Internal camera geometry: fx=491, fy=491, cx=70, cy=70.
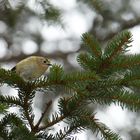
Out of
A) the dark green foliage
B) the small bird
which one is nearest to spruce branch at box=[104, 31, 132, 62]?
the dark green foliage

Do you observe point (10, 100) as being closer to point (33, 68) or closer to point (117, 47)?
point (33, 68)

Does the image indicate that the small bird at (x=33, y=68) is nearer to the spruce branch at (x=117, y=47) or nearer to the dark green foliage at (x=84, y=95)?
the dark green foliage at (x=84, y=95)

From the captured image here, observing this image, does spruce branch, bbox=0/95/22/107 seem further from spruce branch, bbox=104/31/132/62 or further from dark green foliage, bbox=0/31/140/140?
spruce branch, bbox=104/31/132/62

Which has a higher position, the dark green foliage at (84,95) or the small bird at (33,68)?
the small bird at (33,68)

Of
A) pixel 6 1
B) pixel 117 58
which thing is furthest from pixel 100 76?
pixel 6 1

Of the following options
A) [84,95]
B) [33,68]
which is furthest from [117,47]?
[33,68]

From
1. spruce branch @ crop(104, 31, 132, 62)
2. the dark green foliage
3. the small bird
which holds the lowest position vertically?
the dark green foliage

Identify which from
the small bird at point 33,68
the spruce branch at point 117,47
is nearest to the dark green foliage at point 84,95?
the spruce branch at point 117,47

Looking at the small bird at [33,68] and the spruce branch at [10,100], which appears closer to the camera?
the spruce branch at [10,100]

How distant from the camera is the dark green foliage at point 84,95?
1951mm

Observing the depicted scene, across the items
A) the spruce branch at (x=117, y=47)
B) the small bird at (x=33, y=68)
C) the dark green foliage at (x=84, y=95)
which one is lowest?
the dark green foliage at (x=84, y=95)

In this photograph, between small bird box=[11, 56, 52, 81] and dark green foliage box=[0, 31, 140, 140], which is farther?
small bird box=[11, 56, 52, 81]

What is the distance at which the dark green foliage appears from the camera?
1951 millimetres

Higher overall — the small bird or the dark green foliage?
the small bird
